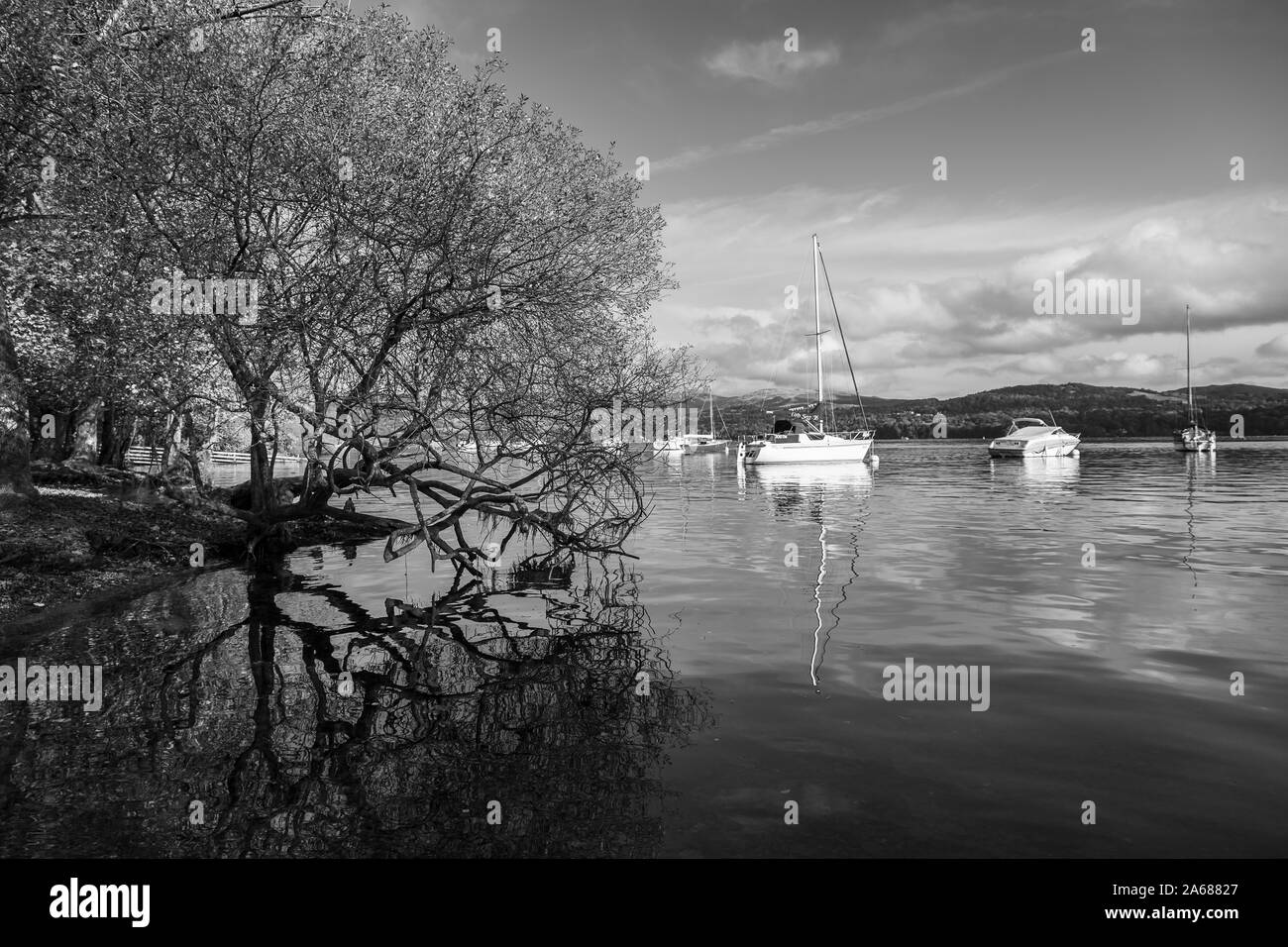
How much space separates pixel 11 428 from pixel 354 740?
18.8m

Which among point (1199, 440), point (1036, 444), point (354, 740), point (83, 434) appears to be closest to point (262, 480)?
point (354, 740)

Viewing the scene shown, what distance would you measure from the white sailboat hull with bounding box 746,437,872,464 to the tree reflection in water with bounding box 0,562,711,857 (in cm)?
7308

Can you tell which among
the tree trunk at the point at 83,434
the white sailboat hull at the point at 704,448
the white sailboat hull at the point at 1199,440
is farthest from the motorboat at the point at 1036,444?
the tree trunk at the point at 83,434

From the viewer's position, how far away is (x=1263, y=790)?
827 centimetres

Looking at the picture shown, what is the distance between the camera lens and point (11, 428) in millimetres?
21906

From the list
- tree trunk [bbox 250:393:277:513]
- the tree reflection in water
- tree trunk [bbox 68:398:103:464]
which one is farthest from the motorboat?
the tree reflection in water

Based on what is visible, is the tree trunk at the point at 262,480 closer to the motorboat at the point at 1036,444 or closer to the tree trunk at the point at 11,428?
the tree trunk at the point at 11,428

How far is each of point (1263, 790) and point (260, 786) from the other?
33.7 ft

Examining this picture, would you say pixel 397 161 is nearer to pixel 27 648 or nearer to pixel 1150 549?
pixel 27 648

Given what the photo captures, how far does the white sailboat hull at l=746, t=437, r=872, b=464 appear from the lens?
8838cm

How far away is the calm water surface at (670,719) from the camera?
757cm

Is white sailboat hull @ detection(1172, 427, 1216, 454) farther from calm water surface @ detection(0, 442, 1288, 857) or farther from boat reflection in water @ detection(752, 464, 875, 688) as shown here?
calm water surface @ detection(0, 442, 1288, 857)

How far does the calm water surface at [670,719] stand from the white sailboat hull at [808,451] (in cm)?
6596
